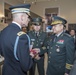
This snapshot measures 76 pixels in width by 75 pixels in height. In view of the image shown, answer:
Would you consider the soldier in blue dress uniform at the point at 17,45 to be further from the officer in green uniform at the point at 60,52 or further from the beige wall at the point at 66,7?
the beige wall at the point at 66,7

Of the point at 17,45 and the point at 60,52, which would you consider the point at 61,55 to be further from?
the point at 17,45

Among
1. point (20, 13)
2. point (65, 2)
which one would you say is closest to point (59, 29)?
point (20, 13)

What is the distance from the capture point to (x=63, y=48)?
7.33 feet

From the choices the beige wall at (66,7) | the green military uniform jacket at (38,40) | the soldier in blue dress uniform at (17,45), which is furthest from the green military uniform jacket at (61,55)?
the beige wall at (66,7)

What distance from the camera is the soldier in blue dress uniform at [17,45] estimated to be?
1428 mm

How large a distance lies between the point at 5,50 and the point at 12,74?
30 centimetres

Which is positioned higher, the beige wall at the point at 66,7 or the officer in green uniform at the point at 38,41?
the beige wall at the point at 66,7

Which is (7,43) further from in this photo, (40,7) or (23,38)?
(40,7)

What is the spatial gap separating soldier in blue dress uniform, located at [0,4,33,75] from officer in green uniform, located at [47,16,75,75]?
0.82m

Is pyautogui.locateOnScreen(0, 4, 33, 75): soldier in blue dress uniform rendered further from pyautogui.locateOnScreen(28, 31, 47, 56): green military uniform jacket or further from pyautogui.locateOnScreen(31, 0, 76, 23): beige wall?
pyautogui.locateOnScreen(31, 0, 76, 23): beige wall

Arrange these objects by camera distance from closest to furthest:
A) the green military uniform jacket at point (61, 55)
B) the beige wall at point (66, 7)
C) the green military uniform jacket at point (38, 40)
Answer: the green military uniform jacket at point (61, 55), the green military uniform jacket at point (38, 40), the beige wall at point (66, 7)

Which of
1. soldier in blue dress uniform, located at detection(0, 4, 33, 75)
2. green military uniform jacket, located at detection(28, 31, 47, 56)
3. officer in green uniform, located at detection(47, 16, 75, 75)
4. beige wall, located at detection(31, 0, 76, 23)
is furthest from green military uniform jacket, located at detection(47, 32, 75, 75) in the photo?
beige wall, located at detection(31, 0, 76, 23)

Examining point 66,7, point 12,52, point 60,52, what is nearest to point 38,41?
point 60,52

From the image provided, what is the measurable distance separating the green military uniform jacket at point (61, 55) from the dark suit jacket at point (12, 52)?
82 cm
